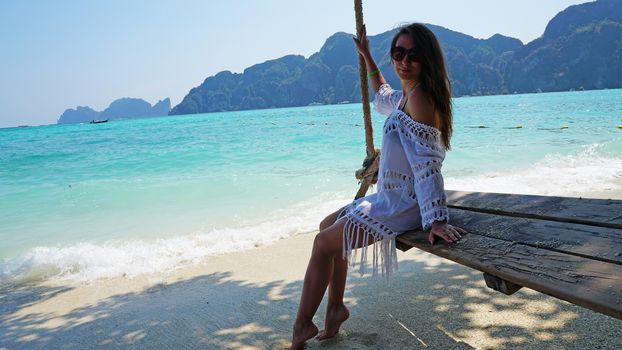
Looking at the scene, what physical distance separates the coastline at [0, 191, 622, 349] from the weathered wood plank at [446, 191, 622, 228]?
76 cm

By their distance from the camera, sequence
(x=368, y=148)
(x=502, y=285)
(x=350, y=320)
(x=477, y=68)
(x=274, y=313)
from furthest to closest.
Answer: (x=477, y=68) → (x=368, y=148) → (x=274, y=313) → (x=350, y=320) → (x=502, y=285)

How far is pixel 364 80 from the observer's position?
3.40 metres

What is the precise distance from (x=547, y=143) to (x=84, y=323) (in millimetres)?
15320

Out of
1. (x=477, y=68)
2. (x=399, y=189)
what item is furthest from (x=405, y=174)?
(x=477, y=68)

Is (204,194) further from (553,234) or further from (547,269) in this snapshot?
(547,269)

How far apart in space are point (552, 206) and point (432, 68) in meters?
0.92

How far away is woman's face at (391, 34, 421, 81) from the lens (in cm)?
234

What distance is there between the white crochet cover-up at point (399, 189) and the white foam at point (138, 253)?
3.28 metres

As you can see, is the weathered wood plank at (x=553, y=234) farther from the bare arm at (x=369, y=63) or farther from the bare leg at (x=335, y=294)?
the bare arm at (x=369, y=63)

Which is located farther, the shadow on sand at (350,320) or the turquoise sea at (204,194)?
the turquoise sea at (204,194)

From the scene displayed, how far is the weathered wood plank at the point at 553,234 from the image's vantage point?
1.71 m

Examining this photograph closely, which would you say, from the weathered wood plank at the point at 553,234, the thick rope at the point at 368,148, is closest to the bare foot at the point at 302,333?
the weathered wood plank at the point at 553,234

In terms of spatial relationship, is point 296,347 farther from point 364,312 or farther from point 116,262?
point 116,262

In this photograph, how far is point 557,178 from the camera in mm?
8766
